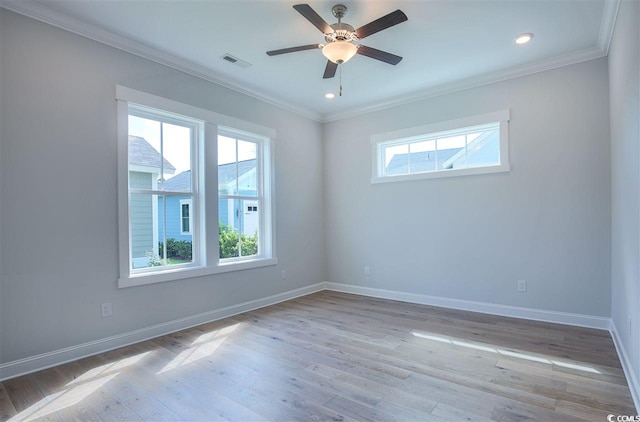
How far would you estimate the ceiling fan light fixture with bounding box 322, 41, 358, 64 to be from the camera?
2.58 metres

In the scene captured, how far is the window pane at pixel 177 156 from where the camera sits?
11.8 feet

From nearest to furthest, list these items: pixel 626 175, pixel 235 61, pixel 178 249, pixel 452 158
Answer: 1. pixel 626 175
2. pixel 235 61
3. pixel 178 249
4. pixel 452 158

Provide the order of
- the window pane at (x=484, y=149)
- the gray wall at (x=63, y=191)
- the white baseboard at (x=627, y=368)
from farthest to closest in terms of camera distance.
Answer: the window pane at (x=484, y=149) → the gray wall at (x=63, y=191) → the white baseboard at (x=627, y=368)

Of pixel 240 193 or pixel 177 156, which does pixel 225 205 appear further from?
pixel 177 156

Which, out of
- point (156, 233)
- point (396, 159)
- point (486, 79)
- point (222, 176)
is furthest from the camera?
point (396, 159)

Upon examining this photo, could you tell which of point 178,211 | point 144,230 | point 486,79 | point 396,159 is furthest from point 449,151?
point 144,230

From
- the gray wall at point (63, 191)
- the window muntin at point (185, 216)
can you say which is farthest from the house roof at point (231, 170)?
the gray wall at point (63, 191)

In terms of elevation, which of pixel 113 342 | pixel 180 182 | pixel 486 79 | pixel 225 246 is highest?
pixel 486 79

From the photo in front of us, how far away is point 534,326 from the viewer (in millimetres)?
3525

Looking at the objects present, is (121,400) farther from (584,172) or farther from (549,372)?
(584,172)

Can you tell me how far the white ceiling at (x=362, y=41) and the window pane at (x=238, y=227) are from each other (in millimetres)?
1471

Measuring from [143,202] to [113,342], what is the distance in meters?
1.32

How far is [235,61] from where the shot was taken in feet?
11.8

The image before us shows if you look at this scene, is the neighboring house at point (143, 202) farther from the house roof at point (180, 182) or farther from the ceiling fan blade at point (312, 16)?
the ceiling fan blade at point (312, 16)
